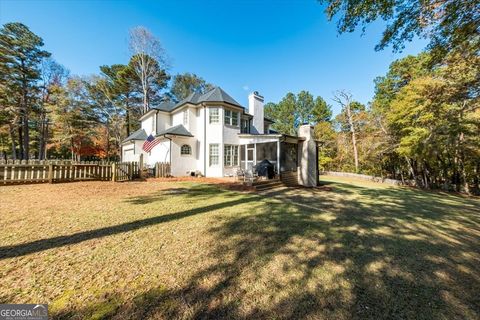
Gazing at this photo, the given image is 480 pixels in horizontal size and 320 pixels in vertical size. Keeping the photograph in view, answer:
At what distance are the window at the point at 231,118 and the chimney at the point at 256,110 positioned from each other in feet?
11.4

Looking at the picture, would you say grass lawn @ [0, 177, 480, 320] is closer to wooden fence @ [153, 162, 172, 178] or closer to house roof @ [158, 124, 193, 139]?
wooden fence @ [153, 162, 172, 178]

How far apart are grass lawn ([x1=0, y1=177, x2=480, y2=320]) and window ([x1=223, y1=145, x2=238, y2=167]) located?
10286mm

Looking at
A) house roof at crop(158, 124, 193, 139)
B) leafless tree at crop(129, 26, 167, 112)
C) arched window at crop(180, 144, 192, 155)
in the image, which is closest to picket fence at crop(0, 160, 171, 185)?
arched window at crop(180, 144, 192, 155)

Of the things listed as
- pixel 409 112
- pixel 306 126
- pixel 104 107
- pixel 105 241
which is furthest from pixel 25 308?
pixel 104 107

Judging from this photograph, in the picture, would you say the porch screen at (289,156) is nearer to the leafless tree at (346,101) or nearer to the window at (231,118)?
the window at (231,118)

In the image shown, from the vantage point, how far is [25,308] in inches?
79.0

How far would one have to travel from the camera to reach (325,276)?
2.74m

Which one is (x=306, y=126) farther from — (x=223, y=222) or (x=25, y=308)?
(x=25, y=308)

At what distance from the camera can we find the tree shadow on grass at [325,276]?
2.10 meters

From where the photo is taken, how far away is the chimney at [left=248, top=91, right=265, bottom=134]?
19516 mm

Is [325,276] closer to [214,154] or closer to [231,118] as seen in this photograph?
[214,154]

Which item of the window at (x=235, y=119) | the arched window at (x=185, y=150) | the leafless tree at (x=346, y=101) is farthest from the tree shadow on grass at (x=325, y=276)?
the leafless tree at (x=346, y=101)

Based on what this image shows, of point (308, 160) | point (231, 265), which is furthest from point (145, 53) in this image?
point (231, 265)

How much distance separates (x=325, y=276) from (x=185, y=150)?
1442cm
